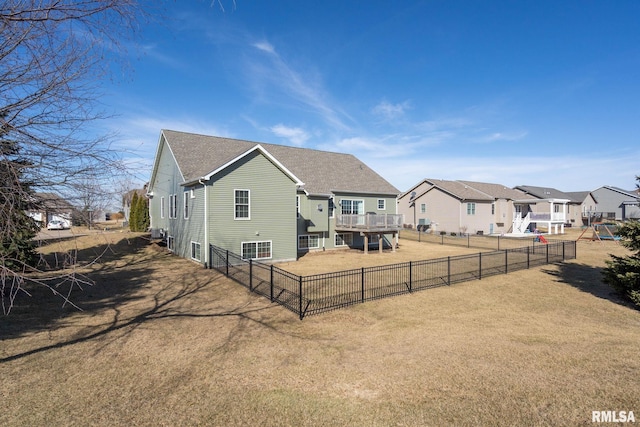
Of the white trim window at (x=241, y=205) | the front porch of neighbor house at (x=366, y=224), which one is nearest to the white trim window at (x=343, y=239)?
the front porch of neighbor house at (x=366, y=224)

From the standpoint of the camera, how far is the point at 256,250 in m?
17.6

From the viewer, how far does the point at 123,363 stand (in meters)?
6.09

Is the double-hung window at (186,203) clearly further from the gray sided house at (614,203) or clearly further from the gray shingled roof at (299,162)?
the gray sided house at (614,203)

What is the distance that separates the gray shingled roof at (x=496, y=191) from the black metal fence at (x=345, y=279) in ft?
78.4

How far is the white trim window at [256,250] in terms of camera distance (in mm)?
17203

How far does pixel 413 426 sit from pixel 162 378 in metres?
4.17

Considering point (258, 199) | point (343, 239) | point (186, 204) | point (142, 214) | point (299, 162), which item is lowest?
point (343, 239)

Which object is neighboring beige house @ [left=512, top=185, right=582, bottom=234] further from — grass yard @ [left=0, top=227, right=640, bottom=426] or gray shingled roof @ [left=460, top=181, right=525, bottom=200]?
grass yard @ [left=0, top=227, right=640, bottom=426]

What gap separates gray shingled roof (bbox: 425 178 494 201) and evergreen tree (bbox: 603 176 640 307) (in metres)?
25.4

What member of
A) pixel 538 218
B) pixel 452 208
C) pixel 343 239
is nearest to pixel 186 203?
pixel 343 239

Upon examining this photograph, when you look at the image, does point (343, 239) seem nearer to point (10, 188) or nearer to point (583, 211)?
point (10, 188)

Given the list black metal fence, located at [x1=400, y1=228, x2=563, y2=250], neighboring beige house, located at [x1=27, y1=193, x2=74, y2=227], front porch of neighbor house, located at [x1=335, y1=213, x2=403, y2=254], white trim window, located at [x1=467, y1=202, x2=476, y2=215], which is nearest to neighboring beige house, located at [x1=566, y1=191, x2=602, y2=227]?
black metal fence, located at [x1=400, y1=228, x2=563, y2=250]

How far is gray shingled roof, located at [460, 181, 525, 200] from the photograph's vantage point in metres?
41.1

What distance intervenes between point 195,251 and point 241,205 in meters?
3.69
